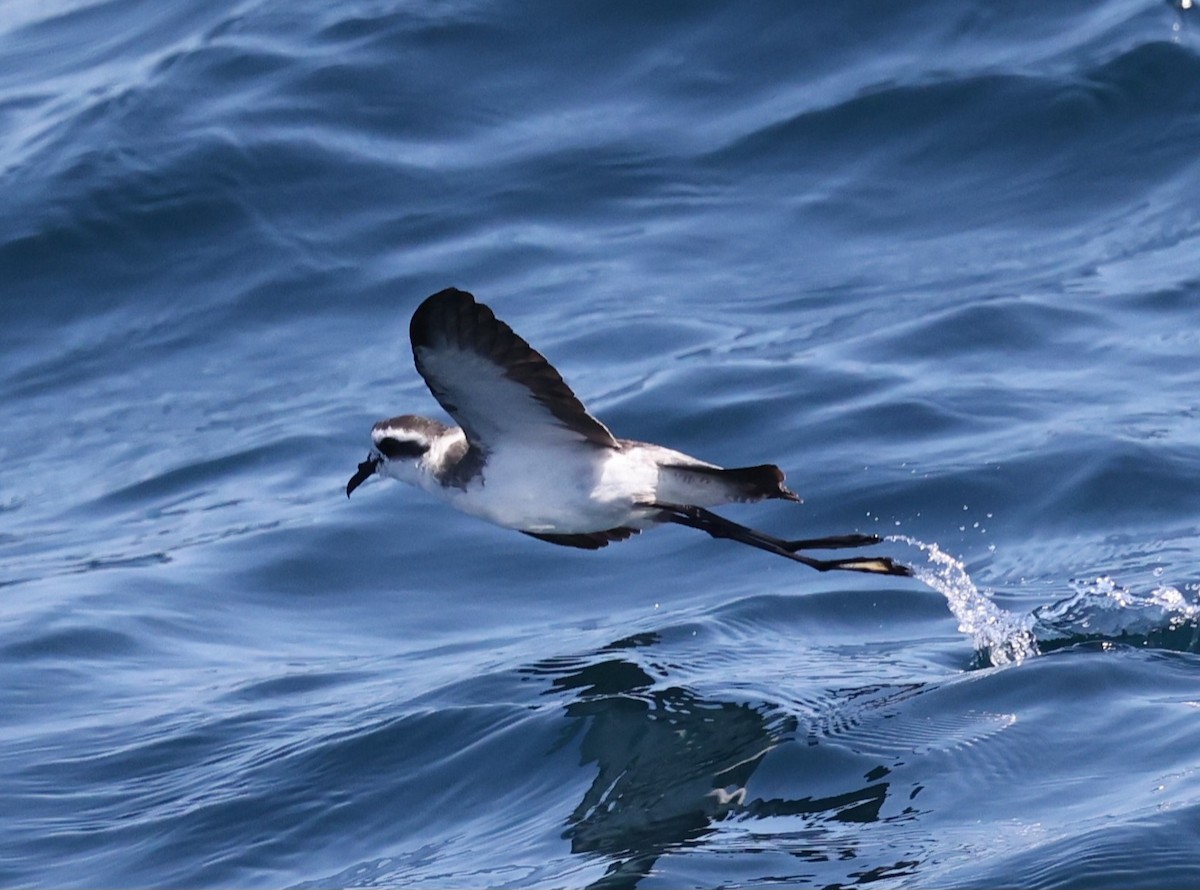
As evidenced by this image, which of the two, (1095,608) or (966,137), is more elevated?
(966,137)

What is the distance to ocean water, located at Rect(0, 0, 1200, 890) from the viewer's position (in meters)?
7.10

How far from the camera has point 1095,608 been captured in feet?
27.5

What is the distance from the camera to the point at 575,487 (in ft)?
25.2

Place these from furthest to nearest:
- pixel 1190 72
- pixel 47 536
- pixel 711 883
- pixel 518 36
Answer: pixel 518 36 < pixel 1190 72 < pixel 47 536 < pixel 711 883

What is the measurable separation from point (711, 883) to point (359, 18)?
12.8 m

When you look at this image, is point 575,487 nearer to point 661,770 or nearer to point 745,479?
point 745,479

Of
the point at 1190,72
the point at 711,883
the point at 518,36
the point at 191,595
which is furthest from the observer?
the point at 518,36

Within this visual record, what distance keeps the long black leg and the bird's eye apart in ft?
3.75

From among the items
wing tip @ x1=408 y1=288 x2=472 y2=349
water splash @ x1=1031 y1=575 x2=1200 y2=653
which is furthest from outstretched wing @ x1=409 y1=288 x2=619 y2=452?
water splash @ x1=1031 y1=575 x2=1200 y2=653

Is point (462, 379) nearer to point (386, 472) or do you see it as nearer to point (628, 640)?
point (386, 472)

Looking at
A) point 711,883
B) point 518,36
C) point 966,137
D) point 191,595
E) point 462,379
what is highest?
point 518,36

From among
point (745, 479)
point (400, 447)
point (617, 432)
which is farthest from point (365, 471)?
point (617, 432)

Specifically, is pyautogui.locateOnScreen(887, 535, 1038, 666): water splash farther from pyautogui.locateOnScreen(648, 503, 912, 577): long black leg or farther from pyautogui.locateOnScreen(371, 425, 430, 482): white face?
pyautogui.locateOnScreen(371, 425, 430, 482): white face

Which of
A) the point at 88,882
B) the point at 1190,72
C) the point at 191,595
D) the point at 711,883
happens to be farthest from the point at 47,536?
the point at 1190,72
